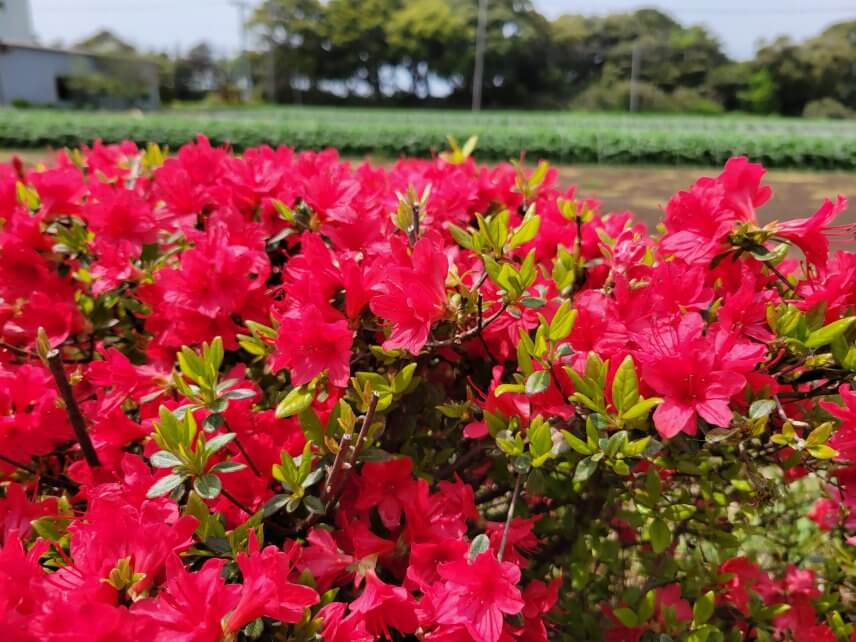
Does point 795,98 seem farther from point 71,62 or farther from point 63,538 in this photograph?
point 63,538

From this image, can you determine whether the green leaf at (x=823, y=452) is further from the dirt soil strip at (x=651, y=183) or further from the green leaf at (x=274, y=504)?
the dirt soil strip at (x=651, y=183)


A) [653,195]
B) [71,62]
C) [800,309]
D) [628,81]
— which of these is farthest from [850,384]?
[71,62]

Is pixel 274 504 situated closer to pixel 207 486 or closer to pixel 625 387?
pixel 207 486

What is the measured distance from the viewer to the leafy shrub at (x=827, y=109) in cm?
3347

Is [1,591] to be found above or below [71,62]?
below

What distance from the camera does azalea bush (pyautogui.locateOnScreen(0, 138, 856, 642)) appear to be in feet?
2.24

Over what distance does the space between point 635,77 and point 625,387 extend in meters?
41.8

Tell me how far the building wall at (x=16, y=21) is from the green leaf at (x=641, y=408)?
161ft

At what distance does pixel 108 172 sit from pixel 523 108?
141 ft

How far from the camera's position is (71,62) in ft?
123

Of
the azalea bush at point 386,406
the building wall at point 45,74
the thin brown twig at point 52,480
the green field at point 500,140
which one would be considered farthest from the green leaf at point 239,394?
the building wall at point 45,74

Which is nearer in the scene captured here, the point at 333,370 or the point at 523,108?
the point at 333,370

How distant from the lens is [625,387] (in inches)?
27.3

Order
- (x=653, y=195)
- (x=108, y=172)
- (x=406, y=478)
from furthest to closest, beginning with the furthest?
(x=653, y=195) → (x=108, y=172) → (x=406, y=478)
